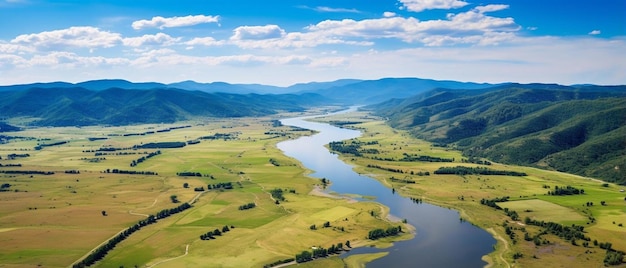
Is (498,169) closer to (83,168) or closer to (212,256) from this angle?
(212,256)

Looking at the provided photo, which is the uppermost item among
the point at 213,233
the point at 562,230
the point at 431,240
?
the point at 562,230

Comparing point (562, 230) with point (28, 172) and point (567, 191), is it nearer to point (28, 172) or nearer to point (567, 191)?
point (567, 191)

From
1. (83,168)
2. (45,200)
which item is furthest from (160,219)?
(83,168)

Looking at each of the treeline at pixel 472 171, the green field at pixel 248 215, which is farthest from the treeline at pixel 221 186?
the treeline at pixel 472 171

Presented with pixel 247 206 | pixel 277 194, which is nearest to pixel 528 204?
pixel 277 194

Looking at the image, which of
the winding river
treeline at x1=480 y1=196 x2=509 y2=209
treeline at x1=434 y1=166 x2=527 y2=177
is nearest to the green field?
treeline at x1=480 y1=196 x2=509 y2=209

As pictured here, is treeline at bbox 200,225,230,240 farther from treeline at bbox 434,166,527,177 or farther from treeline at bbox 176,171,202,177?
treeline at bbox 434,166,527,177

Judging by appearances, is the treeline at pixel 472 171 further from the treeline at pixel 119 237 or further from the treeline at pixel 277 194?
the treeline at pixel 119 237
